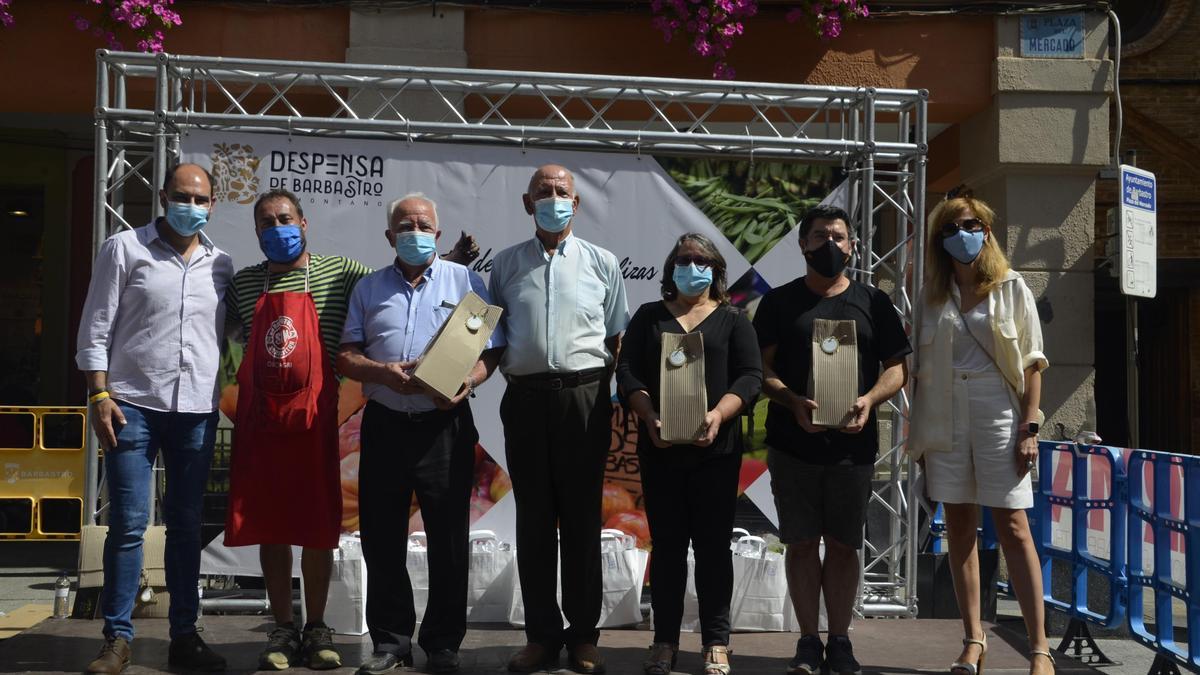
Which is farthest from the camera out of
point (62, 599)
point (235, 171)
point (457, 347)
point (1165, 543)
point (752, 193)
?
point (752, 193)

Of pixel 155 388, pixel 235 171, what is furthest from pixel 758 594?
pixel 235 171

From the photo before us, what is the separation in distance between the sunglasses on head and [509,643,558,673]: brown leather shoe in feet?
→ 5.57

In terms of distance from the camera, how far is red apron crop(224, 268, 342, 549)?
4.75 meters

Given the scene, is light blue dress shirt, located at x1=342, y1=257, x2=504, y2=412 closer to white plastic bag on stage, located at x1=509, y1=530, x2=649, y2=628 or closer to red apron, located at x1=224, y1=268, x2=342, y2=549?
red apron, located at x1=224, y1=268, x2=342, y2=549

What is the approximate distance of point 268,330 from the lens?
475 centimetres

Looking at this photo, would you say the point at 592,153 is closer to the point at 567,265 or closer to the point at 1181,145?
the point at 567,265

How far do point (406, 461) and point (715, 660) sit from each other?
4.95 ft

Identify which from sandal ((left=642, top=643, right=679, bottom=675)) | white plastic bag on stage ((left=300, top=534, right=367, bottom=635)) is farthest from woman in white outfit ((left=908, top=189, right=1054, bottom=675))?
white plastic bag on stage ((left=300, top=534, right=367, bottom=635))

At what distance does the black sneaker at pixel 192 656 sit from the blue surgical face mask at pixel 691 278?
8.10 ft

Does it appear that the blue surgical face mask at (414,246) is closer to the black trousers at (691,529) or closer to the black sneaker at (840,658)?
the black trousers at (691,529)

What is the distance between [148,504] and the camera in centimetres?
484

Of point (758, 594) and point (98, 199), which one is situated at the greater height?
point (98, 199)

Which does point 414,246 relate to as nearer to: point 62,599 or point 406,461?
point 406,461

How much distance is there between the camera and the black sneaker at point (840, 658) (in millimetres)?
4840
